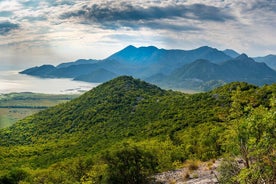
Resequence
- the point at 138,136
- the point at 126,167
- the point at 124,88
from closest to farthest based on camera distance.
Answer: the point at 126,167, the point at 138,136, the point at 124,88

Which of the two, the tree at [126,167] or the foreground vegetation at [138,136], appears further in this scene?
the tree at [126,167]

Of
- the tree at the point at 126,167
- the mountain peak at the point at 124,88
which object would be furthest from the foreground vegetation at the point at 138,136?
the mountain peak at the point at 124,88

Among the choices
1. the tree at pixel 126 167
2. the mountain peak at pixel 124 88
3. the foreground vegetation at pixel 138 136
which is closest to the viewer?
the foreground vegetation at pixel 138 136

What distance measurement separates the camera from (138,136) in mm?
99062

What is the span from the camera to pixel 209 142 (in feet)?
172

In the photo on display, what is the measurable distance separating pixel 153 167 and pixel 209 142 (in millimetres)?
14210

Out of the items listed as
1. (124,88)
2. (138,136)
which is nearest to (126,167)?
(138,136)

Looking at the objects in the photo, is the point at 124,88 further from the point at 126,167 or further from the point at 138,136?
the point at 126,167

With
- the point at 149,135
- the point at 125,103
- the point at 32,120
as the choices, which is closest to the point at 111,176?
the point at 149,135

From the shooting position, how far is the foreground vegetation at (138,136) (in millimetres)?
18469

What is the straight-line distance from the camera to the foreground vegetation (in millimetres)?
18469

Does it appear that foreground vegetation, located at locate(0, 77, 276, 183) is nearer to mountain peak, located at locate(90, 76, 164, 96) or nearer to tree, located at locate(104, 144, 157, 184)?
tree, located at locate(104, 144, 157, 184)

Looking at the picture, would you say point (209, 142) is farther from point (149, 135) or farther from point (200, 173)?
point (149, 135)

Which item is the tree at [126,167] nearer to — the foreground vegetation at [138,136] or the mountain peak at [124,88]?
the foreground vegetation at [138,136]
